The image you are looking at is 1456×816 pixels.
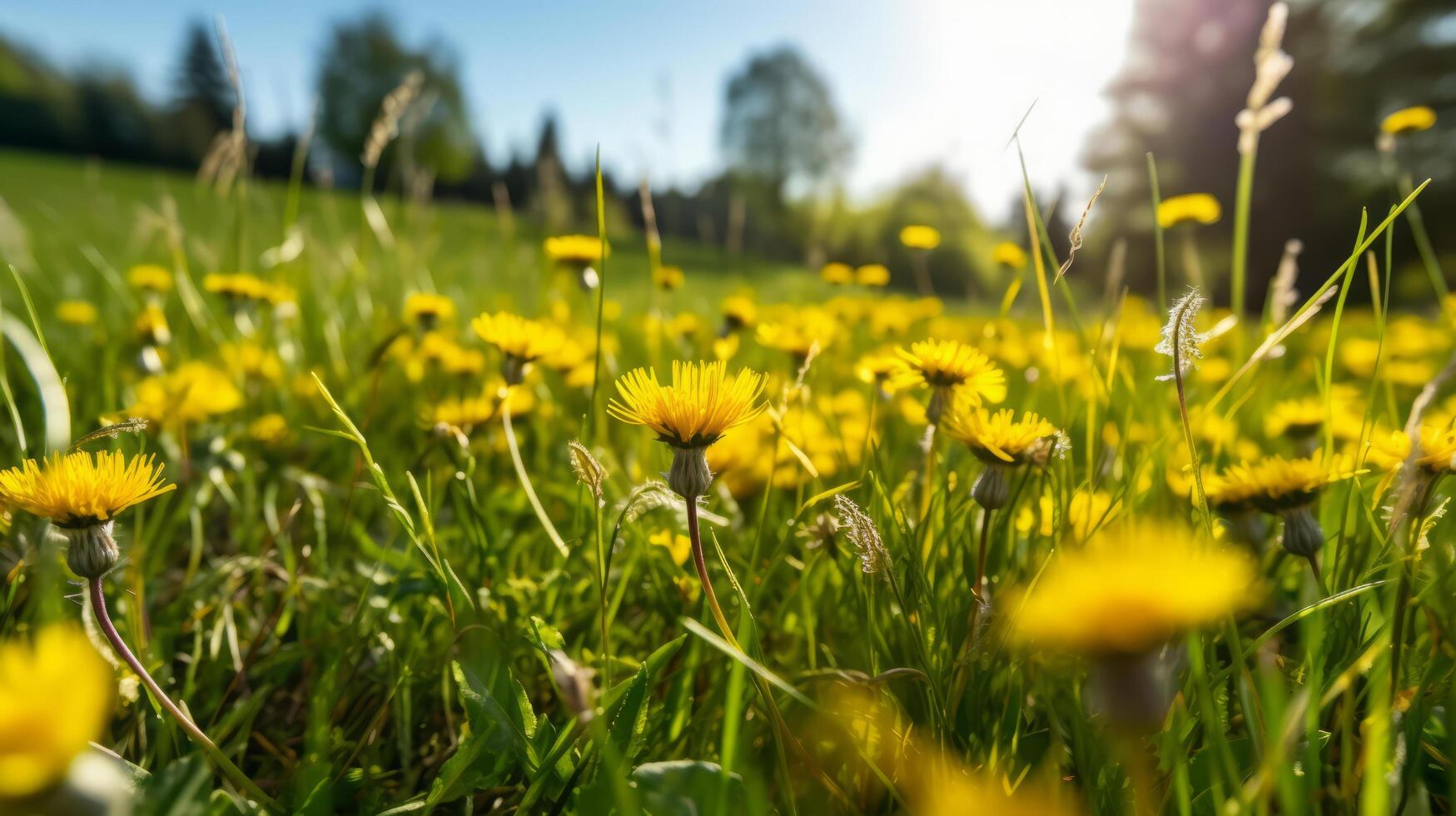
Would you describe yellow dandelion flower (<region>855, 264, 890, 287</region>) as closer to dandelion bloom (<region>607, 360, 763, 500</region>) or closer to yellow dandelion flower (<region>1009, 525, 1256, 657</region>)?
Answer: dandelion bloom (<region>607, 360, 763, 500</region>)

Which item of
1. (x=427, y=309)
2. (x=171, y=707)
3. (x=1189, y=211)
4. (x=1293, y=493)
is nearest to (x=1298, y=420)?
A: (x=1293, y=493)

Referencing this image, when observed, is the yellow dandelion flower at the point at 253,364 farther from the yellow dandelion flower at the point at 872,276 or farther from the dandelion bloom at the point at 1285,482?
the dandelion bloom at the point at 1285,482

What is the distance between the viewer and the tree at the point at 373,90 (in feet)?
111

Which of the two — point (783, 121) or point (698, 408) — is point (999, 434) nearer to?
point (698, 408)

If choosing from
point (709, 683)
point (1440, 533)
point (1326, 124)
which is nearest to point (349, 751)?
point (709, 683)

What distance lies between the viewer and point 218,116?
34188 millimetres

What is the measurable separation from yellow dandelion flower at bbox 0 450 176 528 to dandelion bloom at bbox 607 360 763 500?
1.12 feet

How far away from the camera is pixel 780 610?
2.57 feet

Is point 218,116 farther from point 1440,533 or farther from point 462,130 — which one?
point 1440,533

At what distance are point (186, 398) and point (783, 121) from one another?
34.5 meters

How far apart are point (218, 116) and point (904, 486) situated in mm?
42721

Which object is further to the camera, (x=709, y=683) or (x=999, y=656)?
(x=709, y=683)

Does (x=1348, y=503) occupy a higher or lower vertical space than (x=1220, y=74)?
lower

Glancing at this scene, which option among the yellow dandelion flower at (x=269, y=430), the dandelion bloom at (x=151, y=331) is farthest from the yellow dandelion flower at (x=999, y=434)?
the dandelion bloom at (x=151, y=331)
